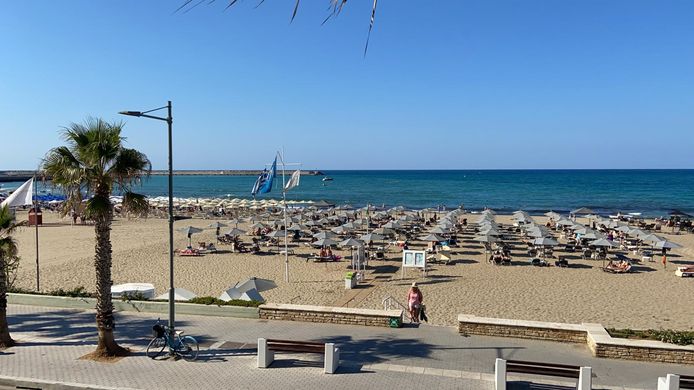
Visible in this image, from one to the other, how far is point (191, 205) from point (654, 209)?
54.8 metres

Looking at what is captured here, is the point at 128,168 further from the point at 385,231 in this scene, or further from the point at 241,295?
the point at 385,231

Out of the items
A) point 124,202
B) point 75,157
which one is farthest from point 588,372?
point 75,157

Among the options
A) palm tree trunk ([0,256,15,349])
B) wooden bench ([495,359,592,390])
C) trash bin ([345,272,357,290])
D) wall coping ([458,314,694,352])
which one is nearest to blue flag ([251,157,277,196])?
trash bin ([345,272,357,290])

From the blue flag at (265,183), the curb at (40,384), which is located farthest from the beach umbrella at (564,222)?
the curb at (40,384)

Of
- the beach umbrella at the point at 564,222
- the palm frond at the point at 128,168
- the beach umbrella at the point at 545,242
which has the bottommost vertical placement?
the beach umbrella at the point at 545,242

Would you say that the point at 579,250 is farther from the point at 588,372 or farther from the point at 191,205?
the point at 191,205

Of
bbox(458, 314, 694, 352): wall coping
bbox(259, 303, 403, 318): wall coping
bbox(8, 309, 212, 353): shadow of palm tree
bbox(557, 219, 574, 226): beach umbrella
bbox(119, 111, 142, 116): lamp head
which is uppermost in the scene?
bbox(119, 111, 142, 116): lamp head

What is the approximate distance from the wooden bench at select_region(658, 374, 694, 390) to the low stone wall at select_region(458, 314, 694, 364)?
4.96 ft

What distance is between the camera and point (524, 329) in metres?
10.5

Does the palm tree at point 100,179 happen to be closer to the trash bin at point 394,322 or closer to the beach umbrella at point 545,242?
the trash bin at point 394,322

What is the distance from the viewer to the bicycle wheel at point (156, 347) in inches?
375

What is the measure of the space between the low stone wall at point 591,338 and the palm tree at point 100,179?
725cm

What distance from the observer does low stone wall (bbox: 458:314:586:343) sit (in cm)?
1027

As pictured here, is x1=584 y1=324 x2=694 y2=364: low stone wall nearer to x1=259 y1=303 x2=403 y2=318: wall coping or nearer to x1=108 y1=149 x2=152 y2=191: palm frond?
x1=259 y1=303 x2=403 y2=318: wall coping
